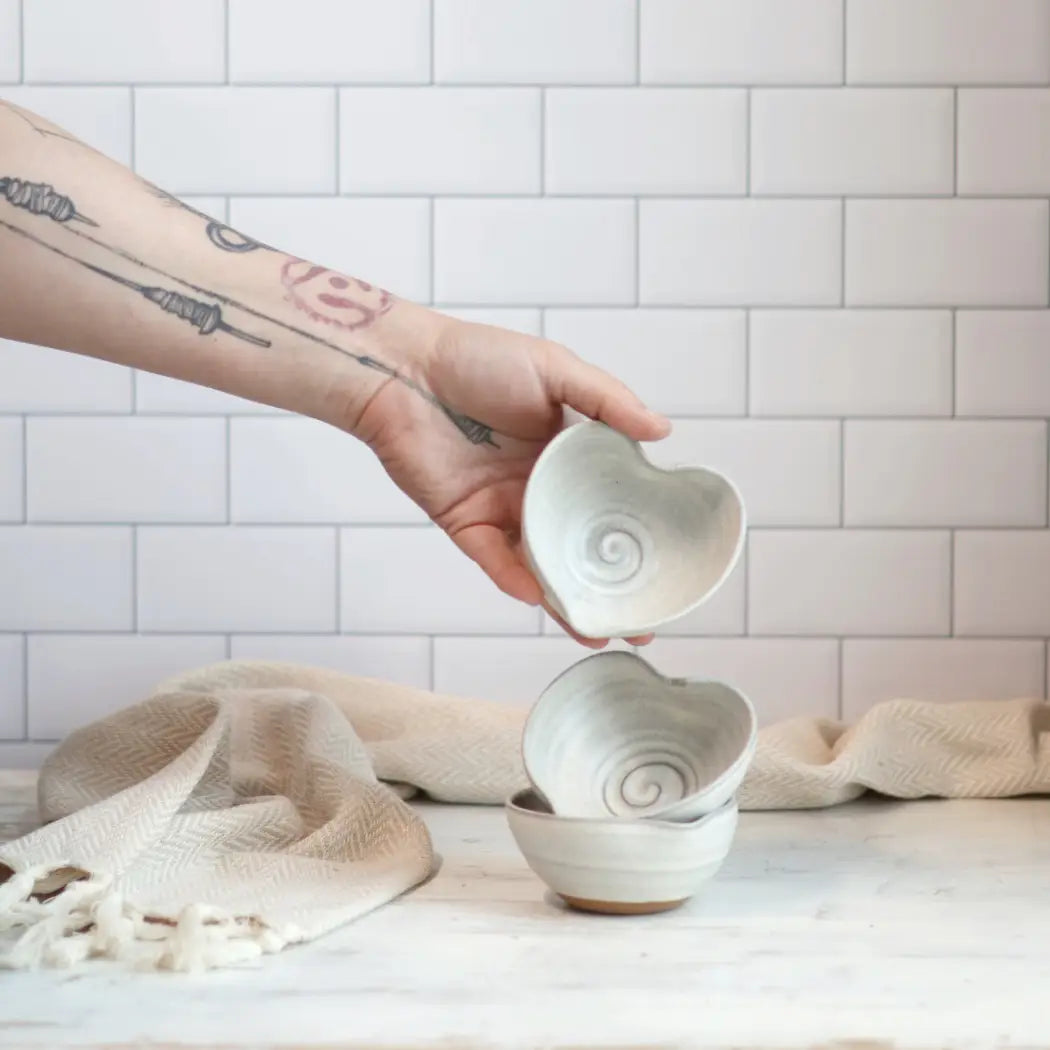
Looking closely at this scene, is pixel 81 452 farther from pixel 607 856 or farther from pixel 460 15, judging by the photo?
pixel 607 856

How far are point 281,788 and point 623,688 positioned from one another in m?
0.34

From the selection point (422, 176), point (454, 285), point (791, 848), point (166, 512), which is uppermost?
point (422, 176)

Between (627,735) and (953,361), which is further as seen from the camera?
(953,361)

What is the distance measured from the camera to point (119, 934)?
0.85 meters

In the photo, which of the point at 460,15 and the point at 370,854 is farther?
the point at 460,15

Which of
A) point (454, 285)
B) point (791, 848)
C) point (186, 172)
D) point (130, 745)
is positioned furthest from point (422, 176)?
point (791, 848)

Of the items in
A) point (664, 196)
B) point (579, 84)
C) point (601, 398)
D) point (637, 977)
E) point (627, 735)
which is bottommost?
point (637, 977)

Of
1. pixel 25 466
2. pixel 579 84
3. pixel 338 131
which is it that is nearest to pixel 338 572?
pixel 25 466

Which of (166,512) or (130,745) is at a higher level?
(166,512)

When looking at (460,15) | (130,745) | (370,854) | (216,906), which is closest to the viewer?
(216,906)

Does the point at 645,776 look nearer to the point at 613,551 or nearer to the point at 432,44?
the point at 613,551

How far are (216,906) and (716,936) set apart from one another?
12.0 inches

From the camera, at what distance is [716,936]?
89 cm

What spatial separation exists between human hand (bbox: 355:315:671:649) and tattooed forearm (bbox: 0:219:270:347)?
4.7 inches
